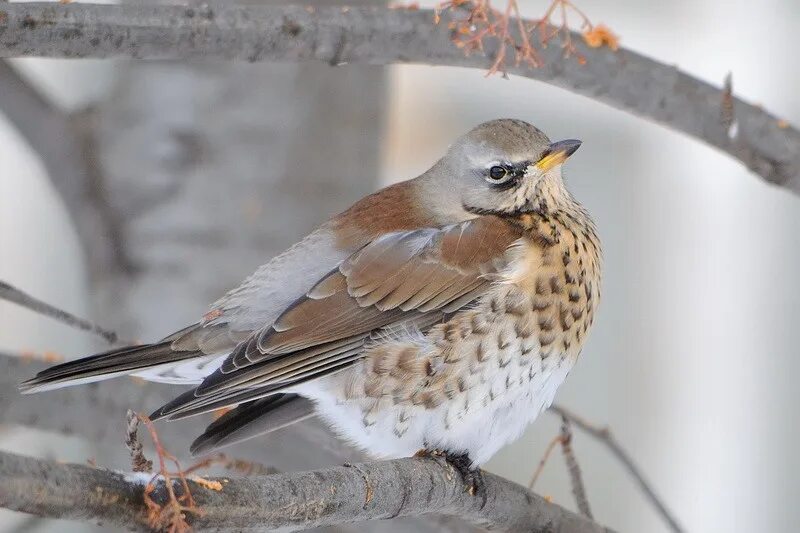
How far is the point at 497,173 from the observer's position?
233 cm

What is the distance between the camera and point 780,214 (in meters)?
5.27

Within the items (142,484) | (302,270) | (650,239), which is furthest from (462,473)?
(650,239)

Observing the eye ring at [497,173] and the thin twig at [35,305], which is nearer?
the thin twig at [35,305]

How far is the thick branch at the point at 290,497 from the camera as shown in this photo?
44.3 inches

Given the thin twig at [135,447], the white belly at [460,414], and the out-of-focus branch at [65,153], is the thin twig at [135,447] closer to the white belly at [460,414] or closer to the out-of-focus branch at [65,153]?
the white belly at [460,414]

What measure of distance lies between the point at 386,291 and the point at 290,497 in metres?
0.88

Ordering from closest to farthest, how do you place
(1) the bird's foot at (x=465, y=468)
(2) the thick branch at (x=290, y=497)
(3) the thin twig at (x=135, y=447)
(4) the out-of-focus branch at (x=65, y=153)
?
(2) the thick branch at (x=290, y=497)
(3) the thin twig at (x=135, y=447)
(1) the bird's foot at (x=465, y=468)
(4) the out-of-focus branch at (x=65, y=153)

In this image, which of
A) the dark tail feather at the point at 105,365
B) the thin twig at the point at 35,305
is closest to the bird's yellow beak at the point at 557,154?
the dark tail feather at the point at 105,365

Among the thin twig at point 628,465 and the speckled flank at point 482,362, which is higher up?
the speckled flank at point 482,362

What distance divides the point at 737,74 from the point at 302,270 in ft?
11.2

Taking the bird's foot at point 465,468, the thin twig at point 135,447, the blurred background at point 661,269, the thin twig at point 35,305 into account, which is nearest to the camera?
the thin twig at point 135,447

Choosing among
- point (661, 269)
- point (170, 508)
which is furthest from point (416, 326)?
point (661, 269)

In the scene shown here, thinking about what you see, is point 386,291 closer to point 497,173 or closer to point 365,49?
point 497,173

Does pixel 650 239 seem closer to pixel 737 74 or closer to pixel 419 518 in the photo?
pixel 737 74
